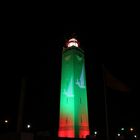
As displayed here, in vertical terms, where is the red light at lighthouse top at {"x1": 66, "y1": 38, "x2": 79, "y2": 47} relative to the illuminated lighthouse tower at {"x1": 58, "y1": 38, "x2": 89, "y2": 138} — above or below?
above

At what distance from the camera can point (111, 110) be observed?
82.0 meters

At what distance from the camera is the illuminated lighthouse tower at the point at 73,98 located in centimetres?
4178

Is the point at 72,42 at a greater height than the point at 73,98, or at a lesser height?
greater

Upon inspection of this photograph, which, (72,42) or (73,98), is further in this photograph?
(72,42)

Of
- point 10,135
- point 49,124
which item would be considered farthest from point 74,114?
point 49,124

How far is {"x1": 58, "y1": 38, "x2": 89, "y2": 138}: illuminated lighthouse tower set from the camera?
41.8 meters

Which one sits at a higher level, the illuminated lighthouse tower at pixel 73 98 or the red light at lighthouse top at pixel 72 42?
the red light at lighthouse top at pixel 72 42

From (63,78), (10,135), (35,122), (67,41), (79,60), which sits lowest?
(10,135)

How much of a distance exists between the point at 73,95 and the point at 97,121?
135ft

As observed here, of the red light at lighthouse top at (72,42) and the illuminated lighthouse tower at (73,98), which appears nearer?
the illuminated lighthouse tower at (73,98)

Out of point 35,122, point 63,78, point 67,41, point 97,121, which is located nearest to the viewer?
point 63,78

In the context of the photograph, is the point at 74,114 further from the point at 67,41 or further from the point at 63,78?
the point at 67,41

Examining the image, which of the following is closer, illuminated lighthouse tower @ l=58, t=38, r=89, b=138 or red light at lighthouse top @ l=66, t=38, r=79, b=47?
illuminated lighthouse tower @ l=58, t=38, r=89, b=138

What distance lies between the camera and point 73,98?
42969mm
